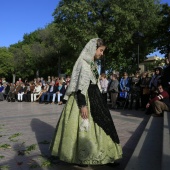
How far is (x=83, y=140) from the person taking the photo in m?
3.85

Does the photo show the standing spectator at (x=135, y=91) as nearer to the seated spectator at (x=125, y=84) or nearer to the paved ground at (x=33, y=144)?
the seated spectator at (x=125, y=84)

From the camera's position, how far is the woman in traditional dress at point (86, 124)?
12.7 ft

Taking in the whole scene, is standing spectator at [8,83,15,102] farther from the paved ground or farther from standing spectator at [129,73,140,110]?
the paved ground

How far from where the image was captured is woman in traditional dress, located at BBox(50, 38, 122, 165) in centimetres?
386

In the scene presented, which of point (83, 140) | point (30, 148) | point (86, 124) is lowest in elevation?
point (30, 148)

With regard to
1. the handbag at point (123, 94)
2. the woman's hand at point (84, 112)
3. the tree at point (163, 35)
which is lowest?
the woman's hand at point (84, 112)

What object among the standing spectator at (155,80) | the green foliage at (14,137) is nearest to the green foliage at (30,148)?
the green foliage at (14,137)

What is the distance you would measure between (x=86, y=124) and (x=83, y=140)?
23cm

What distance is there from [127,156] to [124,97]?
26.4 feet

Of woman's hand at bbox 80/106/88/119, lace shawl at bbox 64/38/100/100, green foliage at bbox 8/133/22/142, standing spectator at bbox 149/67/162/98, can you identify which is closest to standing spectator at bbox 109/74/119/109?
A: standing spectator at bbox 149/67/162/98

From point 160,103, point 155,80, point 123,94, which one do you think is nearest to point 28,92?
point 123,94

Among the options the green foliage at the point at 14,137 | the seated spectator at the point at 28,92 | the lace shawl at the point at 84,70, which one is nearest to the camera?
the lace shawl at the point at 84,70

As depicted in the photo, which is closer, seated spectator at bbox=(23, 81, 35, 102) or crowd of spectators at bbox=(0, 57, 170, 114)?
crowd of spectators at bbox=(0, 57, 170, 114)

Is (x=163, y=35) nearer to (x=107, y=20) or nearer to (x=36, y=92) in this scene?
(x=107, y=20)
